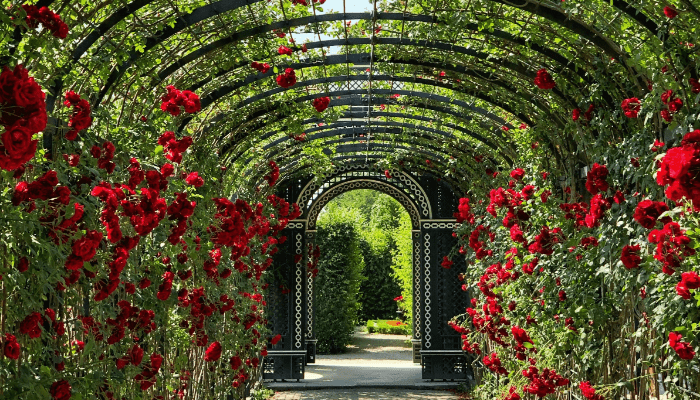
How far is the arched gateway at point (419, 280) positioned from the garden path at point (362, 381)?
0.34 m

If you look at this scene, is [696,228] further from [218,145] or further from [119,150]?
[218,145]

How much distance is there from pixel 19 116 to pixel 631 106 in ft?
9.17

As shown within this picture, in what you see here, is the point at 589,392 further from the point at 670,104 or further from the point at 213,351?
the point at 213,351

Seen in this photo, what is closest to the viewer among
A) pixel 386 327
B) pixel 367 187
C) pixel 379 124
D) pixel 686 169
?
pixel 686 169

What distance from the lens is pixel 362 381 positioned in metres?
10.5

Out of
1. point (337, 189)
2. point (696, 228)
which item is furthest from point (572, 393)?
point (337, 189)

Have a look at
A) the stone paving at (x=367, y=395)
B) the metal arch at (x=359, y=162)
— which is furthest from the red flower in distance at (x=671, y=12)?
the stone paving at (x=367, y=395)

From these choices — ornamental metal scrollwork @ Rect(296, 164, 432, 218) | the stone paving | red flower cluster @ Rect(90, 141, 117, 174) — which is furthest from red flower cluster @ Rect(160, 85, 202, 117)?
ornamental metal scrollwork @ Rect(296, 164, 432, 218)

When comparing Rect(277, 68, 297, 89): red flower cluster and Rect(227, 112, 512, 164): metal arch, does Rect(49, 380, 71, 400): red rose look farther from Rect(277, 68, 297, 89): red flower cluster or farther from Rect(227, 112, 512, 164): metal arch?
Rect(227, 112, 512, 164): metal arch

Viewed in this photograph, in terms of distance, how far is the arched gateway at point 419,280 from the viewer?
34.7ft

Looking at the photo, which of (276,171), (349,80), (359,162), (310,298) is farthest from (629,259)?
(310,298)

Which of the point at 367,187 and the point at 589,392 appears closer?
the point at 589,392

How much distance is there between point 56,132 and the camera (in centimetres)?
326

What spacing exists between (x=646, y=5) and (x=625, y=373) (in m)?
2.10
